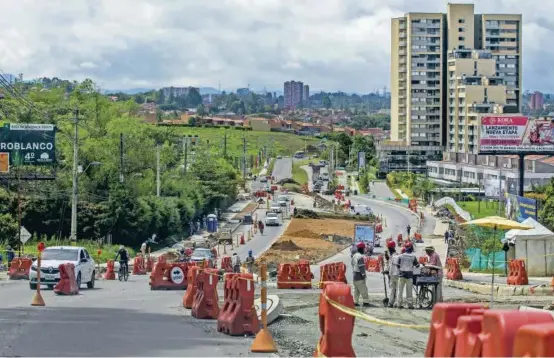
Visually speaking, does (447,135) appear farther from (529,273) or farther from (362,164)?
(529,273)

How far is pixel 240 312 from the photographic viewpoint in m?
18.9

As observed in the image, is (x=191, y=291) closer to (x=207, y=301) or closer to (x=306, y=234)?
(x=207, y=301)

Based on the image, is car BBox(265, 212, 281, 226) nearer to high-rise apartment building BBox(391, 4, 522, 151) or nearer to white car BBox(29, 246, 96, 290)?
white car BBox(29, 246, 96, 290)

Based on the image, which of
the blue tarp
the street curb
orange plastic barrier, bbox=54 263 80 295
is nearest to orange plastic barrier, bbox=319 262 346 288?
the street curb

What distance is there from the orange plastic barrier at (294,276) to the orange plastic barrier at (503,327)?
88.5ft

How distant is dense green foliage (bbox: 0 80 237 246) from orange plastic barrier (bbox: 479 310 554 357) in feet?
199

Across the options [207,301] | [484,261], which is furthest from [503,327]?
[484,261]

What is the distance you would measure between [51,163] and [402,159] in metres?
118

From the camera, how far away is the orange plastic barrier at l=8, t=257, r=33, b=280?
1668 inches

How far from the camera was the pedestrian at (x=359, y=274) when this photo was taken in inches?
989

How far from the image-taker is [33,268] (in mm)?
33000

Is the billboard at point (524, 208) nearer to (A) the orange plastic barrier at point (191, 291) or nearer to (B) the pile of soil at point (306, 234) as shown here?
(A) the orange plastic barrier at point (191, 291)

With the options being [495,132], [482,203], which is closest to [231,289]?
[495,132]

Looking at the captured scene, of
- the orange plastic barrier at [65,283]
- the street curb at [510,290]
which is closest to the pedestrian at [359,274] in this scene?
the street curb at [510,290]
